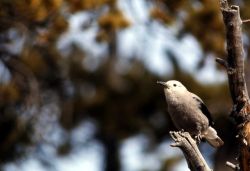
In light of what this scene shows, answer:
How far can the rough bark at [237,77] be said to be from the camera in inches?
211

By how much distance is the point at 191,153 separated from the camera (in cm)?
551

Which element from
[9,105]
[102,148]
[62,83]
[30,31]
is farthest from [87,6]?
[102,148]

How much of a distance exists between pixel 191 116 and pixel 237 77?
1.41 meters

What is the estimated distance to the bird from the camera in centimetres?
679

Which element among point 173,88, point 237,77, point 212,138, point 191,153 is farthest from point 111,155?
point 237,77

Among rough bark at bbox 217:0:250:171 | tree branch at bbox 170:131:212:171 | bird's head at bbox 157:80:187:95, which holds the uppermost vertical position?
bird's head at bbox 157:80:187:95

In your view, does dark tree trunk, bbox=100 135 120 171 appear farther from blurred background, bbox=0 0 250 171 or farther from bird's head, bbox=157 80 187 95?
bird's head, bbox=157 80 187 95

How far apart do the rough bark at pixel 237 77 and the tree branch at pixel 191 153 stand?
1.01 ft

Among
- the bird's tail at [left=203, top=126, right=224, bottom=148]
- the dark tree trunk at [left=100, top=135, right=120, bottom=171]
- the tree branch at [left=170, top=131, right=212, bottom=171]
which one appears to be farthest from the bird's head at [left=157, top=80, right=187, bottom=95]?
the dark tree trunk at [left=100, top=135, right=120, bottom=171]

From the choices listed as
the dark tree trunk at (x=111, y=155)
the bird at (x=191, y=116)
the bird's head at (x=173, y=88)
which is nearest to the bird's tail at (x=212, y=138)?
the bird at (x=191, y=116)

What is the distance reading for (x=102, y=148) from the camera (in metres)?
17.2

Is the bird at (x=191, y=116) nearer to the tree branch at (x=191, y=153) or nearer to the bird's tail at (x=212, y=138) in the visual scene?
the bird's tail at (x=212, y=138)

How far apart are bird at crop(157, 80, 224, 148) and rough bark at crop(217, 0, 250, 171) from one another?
1.19 metres

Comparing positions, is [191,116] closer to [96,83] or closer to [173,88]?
[173,88]
